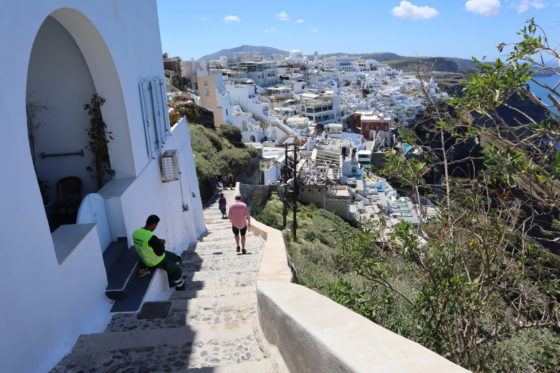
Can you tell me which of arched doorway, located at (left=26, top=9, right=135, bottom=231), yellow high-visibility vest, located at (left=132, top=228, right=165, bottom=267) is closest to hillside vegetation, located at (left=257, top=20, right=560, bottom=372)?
yellow high-visibility vest, located at (left=132, top=228, right=165, bottom=267)

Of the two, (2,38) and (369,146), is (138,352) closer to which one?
(2,38)

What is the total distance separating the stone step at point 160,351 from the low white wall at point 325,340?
26 cm

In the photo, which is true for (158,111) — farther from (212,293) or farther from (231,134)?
(231,134)

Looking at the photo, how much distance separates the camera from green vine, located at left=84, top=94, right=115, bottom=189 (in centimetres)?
595

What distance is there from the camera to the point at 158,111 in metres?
7.99

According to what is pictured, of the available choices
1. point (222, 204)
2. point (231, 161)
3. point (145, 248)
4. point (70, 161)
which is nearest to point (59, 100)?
point (70, 161)

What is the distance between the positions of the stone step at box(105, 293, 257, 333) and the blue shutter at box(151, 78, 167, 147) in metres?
4.02

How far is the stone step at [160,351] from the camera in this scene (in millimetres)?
3303

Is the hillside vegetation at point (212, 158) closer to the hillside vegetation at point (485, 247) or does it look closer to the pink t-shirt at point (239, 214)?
the pink t-shirt at point (239, 214)

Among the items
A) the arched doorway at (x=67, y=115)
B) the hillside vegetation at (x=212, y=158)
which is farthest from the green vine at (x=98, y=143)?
the hillside vegetation at (x=212, y=158)

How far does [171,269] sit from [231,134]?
26401mm

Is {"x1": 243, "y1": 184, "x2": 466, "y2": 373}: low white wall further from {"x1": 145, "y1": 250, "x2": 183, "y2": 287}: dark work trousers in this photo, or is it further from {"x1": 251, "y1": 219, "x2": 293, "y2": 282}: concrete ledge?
{"x1": 145, "y1": 250, "x2": 183, "y2": 287}: dark work trousers

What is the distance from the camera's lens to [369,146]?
52.2 metres

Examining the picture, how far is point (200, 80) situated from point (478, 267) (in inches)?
1527
